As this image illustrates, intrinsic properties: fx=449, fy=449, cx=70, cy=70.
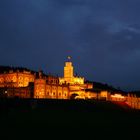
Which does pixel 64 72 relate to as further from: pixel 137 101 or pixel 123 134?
pixel 123 134

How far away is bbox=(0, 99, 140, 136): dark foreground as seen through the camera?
66312mm

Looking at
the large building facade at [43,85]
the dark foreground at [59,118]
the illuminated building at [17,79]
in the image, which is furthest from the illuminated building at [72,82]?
the dark foreground at [59,118]

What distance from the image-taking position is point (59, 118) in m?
80.6

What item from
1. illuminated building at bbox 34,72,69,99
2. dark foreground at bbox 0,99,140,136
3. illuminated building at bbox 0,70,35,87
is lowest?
dark foreground at bbox 0,99,140,136

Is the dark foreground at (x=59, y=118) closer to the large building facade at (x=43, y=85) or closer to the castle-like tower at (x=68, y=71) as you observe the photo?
the large building facade at (x=43, y=85)

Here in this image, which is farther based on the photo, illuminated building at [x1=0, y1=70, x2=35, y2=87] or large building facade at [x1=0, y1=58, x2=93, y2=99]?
illuminated building at [x1=0, y1=70, x2=35, y2=87]

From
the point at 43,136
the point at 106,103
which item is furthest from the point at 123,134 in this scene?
the point at 106,103

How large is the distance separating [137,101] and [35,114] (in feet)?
246

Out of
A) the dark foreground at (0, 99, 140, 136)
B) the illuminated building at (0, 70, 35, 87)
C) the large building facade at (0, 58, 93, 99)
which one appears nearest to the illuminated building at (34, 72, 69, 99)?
the large building facade at (0, 58, 93, 99)

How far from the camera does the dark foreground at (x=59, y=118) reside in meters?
66.3

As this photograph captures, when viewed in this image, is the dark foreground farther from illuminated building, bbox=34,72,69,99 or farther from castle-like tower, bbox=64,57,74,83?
castle-like tower, bbox=64,57,74,83

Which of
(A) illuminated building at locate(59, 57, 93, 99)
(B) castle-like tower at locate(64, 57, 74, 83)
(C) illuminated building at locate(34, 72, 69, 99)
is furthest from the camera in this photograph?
(B) castle-like tower at locate(64, 57, 74, 83)

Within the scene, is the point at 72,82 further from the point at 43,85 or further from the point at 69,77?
the point at 43,85

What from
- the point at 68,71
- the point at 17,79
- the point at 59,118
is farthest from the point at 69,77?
the point at 59,118
